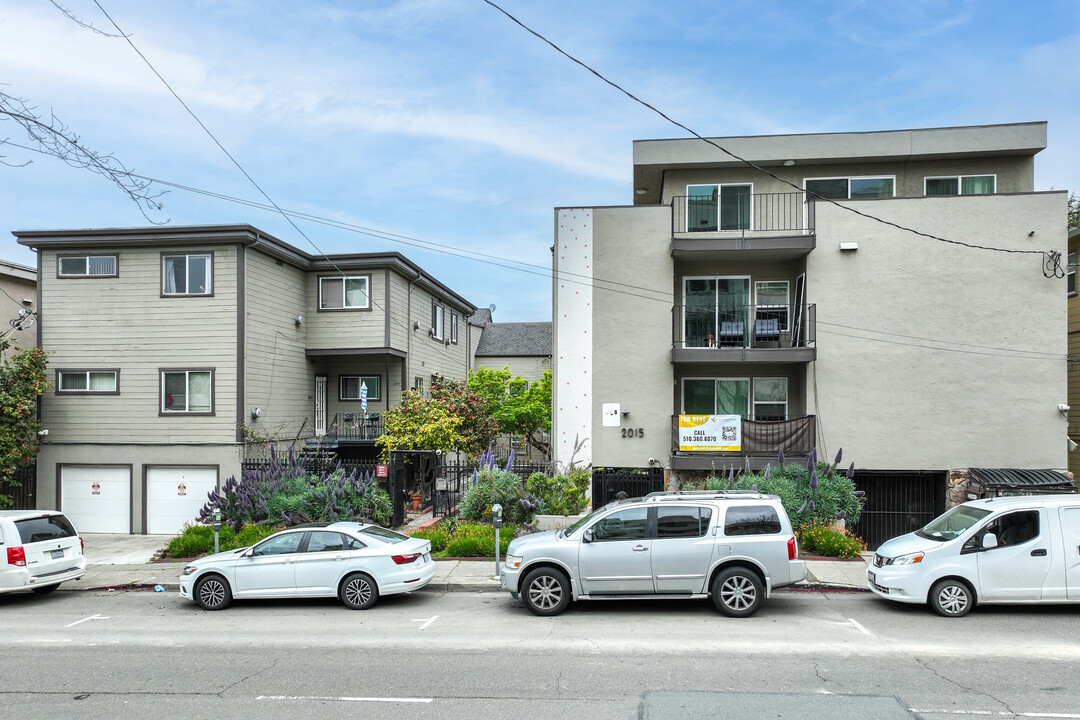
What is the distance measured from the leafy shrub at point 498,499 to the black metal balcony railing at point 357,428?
7543 mm

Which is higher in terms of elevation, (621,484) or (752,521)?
(752,521)

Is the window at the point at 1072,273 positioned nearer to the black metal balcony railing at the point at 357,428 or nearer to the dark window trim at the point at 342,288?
the dark window trim at the point at 342,288

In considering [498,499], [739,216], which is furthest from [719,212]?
[498,499]

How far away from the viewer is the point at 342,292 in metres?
23.8

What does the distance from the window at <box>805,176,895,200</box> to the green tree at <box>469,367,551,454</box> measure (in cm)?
1765

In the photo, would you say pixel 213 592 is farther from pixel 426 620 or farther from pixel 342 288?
pixel 342 288

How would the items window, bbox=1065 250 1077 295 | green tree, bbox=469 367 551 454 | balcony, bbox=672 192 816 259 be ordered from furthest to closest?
green tree, bbox=469 367 551 454
window, bbox=1065 250 1077 295
balcony, bbox=672 192 816 259

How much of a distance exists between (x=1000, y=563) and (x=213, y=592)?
→ 11.5 metres

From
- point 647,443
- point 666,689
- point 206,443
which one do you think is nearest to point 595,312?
point 647,443

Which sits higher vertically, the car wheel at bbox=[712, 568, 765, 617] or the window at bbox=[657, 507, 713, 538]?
the window at bbox=[657, 507, 713, 538]

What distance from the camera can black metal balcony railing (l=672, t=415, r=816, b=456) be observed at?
1845 centimetres

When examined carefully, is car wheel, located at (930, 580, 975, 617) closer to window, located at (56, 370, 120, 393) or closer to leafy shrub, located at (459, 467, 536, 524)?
leafy shrub, located at (459, 467, 536, 524)

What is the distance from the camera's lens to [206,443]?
19.9 m

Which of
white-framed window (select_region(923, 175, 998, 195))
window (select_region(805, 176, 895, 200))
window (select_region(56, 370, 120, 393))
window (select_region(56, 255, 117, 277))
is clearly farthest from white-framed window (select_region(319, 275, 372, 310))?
white-framed window (select_region(923, 175, 998, 195))
